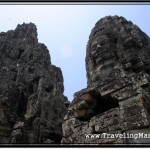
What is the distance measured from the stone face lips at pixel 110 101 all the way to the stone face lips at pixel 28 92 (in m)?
11.0

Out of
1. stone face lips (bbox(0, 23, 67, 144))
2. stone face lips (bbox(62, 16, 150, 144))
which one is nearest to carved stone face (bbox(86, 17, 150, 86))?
stone face lips (bbox(62, 16, 150, 144))

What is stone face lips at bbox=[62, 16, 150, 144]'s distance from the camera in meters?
8.75

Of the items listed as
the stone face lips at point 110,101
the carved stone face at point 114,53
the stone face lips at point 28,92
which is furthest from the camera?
the stone face lips at point 28,92

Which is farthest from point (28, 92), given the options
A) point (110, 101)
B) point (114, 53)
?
point (110, 101)

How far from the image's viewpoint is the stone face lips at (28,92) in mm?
26484

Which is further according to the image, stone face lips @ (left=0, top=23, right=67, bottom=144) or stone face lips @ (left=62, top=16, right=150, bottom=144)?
stone face lips @ (left=0, top=23, right=67, bottom=144)

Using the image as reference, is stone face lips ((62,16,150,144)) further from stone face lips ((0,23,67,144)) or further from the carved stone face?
stone face lips ((0,23,67,144))

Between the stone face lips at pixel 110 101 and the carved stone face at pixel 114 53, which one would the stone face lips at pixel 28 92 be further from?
the stone face lips at pixel 110 101

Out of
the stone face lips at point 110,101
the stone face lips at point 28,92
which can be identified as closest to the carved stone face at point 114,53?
the stone face lips at point 110,101

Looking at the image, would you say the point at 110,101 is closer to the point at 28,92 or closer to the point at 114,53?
the point at 114,53

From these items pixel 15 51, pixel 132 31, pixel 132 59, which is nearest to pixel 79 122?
pixel 132 59

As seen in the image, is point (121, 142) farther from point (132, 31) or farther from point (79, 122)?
point (132, 31)

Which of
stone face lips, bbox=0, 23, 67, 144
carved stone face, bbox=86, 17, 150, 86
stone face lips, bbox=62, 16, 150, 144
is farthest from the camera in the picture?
stone face lips, bbox=0, 23, 67, 144

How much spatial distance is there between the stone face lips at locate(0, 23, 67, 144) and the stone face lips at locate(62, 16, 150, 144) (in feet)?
36.2
